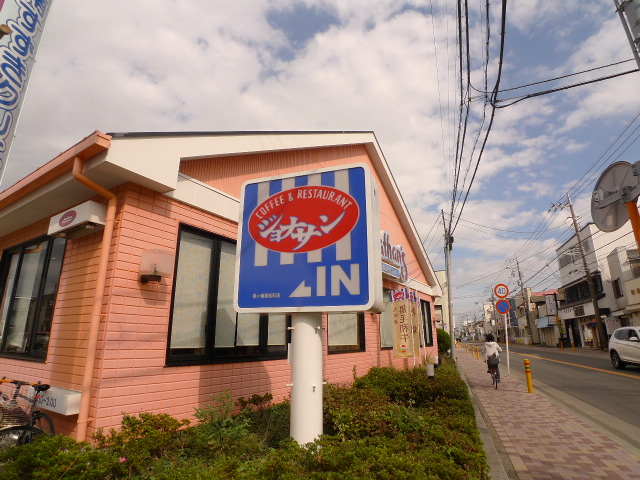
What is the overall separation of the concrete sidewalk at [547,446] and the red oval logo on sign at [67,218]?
22.0 ft

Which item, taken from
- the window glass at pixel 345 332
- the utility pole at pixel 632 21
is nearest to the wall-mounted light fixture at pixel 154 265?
the window glass at pixel 345 332

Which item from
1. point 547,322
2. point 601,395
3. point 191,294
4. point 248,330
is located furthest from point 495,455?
point 547,322

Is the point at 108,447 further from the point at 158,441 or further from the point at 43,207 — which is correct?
the point at 43,207

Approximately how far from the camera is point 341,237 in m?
4.16

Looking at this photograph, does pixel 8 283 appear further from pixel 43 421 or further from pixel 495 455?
pixel 495 455

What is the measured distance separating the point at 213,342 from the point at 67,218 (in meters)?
2.95

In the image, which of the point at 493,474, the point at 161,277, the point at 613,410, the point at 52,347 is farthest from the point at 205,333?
the point at 613,410

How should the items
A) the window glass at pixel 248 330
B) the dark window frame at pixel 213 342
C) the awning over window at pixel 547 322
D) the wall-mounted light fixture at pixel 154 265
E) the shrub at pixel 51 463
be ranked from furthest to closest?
the awning over window at pixel 547 322, the window glass at pixel 248 330, the dark window frame at pixel 213 342, the wall-mounted light fixture at pixel 154 265, the shrub at pixel 51 463

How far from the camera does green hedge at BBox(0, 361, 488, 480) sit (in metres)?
3.29

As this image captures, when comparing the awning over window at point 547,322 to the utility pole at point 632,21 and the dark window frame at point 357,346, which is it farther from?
the utility pole at point 632,21

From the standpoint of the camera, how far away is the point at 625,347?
15.6 meters

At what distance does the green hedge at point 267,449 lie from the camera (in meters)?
3.29

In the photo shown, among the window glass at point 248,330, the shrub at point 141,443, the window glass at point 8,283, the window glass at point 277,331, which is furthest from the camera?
the window glass at point 8,283

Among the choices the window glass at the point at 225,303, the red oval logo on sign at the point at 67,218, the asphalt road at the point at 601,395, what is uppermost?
the red oval logo on sign at the point at 67,218
